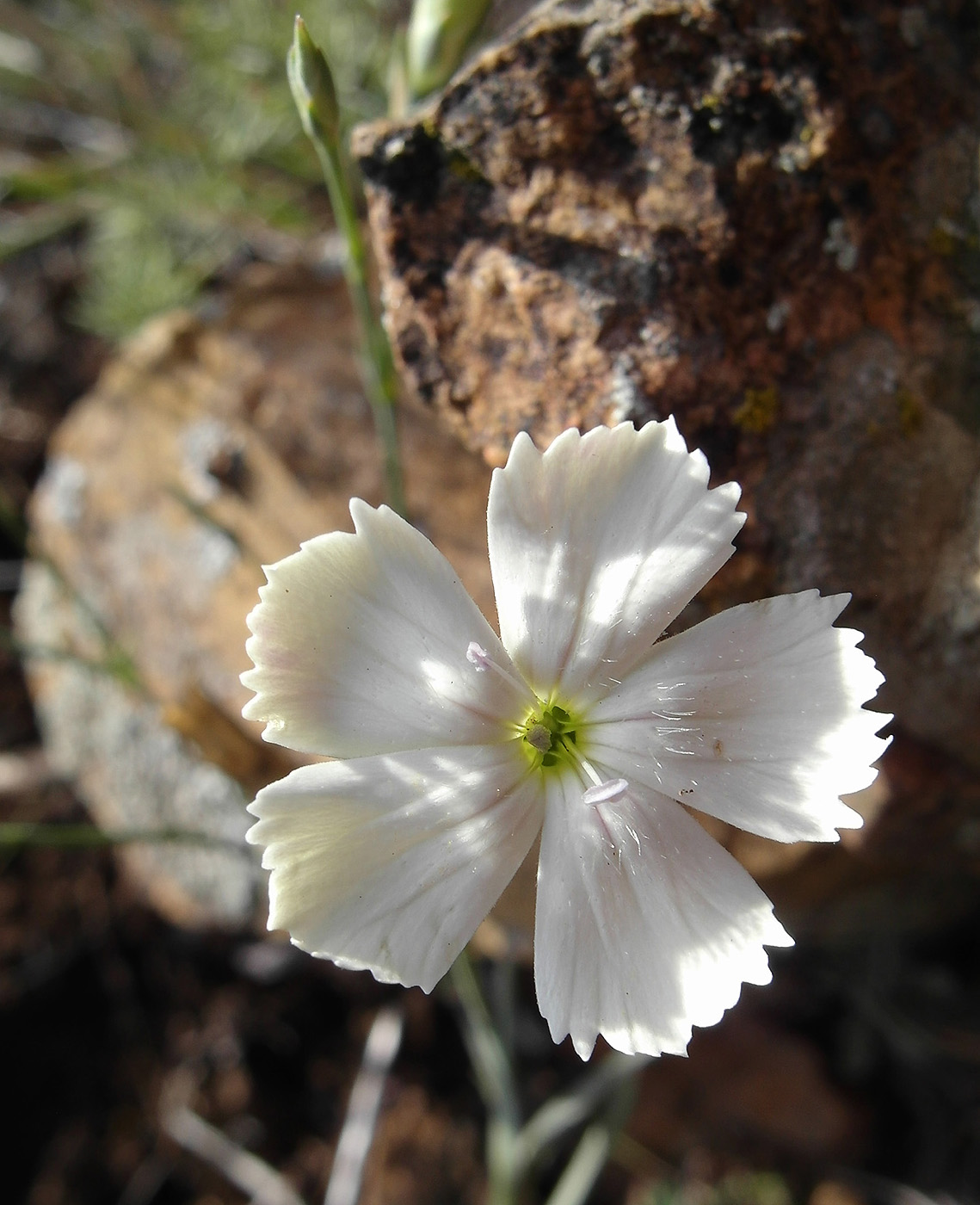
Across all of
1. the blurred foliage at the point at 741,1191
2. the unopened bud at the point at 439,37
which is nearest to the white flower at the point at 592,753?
the unopened bud at the point at 439,37

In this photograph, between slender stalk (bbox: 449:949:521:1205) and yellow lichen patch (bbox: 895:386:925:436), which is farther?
slender stalk (bbox: 449:949:521:1205)

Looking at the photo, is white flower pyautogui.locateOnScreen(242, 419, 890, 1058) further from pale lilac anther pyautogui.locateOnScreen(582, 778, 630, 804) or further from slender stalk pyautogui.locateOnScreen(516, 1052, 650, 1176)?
slender stalk pyautogui.locateOnScreen(516, 1052, 650, 1176)

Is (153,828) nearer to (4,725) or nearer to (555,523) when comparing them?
(4,725)

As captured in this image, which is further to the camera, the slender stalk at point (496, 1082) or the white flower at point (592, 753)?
the slender stalk at point (496, 1082)

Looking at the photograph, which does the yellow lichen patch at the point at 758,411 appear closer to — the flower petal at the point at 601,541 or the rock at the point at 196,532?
the flower petal at the point at 601,541

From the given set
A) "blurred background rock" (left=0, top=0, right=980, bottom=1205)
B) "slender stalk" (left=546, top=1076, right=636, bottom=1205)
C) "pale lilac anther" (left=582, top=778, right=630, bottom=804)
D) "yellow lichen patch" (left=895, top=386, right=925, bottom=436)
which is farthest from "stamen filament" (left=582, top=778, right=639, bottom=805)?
"slender stalk" (left=546, top=1076, right=636, bottom=1205)

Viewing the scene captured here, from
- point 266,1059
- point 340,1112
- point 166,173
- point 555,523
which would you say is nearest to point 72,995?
point 266,1059

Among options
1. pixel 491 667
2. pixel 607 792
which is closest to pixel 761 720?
pixel 607 792
